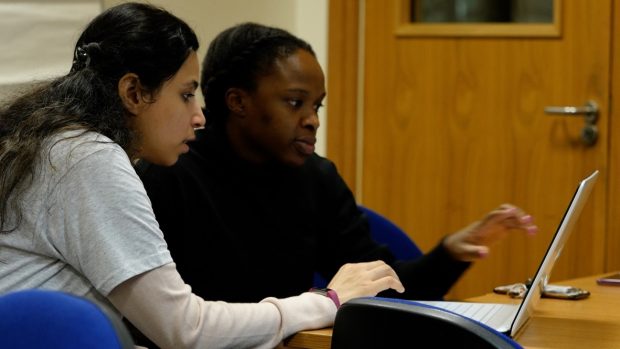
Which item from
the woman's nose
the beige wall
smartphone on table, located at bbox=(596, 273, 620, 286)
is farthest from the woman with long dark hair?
the beige wall

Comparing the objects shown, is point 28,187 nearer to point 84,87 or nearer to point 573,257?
point 84,87

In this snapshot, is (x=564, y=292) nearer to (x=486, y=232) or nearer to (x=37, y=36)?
(x=486, y=232)

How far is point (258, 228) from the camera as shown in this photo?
2354 mm

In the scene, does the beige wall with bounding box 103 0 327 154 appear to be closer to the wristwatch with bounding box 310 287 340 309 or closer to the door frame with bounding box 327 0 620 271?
the door frame with bounding box 327 0 620 271

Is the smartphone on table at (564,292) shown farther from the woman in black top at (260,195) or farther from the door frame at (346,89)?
the door frame at (346,89)

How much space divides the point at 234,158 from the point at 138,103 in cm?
55

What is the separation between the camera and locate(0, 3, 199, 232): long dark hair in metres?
1.81

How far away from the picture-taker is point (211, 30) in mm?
3508

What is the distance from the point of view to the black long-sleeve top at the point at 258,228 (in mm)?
2258

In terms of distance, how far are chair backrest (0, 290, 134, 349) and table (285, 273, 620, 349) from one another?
0.56 metres

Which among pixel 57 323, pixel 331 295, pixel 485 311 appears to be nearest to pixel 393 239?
pixel 485 311

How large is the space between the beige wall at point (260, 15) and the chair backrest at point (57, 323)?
1811mm

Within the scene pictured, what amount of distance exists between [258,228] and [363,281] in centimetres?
45

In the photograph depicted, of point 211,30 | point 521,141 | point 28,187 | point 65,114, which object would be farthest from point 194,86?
point 521,141
